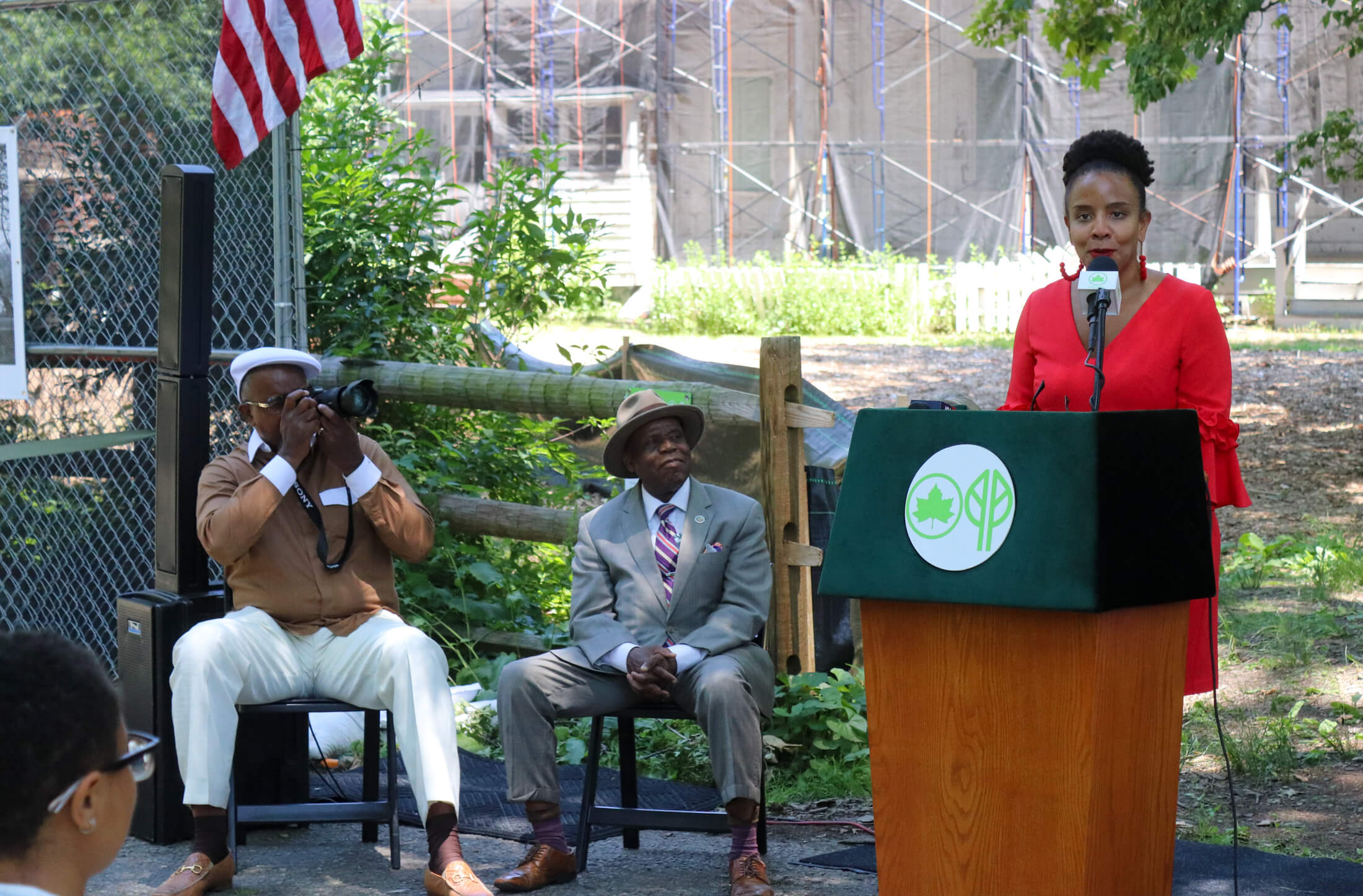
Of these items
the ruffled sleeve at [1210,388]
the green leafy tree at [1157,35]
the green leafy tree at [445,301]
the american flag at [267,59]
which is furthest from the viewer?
the green leafy tree at [1157,35]

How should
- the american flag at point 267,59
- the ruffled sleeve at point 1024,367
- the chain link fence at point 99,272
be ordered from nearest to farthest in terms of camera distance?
the ruffled sleeve at point 1024,367, the american flag at point 267,59, the chain link fence at point 99,272

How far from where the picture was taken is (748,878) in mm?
3807

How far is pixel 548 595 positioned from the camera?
6.35 metres

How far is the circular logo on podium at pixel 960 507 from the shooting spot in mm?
2617

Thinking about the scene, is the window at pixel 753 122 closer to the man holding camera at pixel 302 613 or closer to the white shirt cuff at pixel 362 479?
the man holding camera at pixel 302 613

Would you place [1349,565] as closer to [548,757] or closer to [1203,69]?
[548,757]

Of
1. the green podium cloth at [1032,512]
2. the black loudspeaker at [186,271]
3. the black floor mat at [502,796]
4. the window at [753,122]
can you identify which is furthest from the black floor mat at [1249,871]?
the window at [753,122]

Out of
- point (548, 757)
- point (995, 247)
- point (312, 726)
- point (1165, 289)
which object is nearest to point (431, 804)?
point (548, 757)

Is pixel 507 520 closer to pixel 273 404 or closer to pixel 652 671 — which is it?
pixel 273 404

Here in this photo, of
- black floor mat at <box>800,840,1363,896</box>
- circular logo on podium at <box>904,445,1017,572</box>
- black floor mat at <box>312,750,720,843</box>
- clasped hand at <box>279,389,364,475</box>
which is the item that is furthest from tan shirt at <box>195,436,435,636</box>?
circular logo on podium at <box>904,445,1017,572</box>

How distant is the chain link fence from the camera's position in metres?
5.53

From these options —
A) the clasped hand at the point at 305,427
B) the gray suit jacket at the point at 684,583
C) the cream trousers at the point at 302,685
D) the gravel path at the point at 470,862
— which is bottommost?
the gravel path at the point at 470,862

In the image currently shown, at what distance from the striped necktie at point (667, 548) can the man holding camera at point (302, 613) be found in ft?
2.20

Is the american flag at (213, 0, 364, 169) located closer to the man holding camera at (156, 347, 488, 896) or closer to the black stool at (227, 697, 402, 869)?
the man holding camera at (156, 347, 488, 896)
